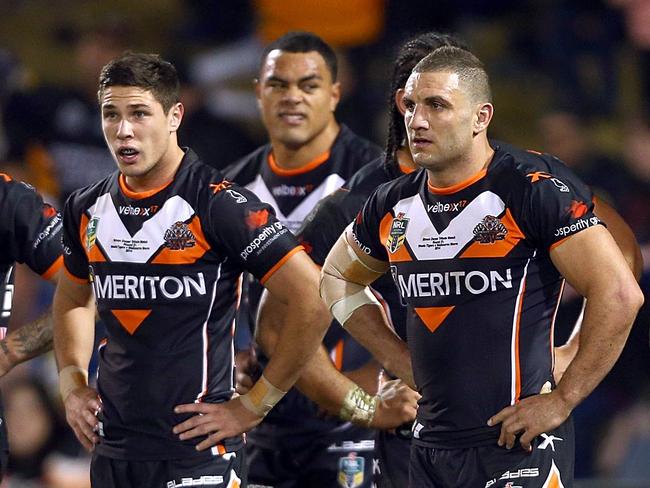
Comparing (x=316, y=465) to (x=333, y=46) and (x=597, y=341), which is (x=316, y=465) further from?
(x=333, y=46)

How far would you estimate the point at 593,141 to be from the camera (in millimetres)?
9797

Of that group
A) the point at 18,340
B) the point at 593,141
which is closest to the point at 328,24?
the point at 593,141

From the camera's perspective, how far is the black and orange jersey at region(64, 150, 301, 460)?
4.68 meters

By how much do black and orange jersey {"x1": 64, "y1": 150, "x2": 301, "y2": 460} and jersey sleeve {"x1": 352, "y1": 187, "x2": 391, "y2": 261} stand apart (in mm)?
253

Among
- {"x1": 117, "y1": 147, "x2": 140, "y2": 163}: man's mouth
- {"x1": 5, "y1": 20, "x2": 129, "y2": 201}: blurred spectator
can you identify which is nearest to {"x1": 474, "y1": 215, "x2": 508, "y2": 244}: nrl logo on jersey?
{"x1": 117, "y1": 147, "x2": 140, "y2": 163}: man's mouth

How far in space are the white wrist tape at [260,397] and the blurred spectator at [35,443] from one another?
3692 mm

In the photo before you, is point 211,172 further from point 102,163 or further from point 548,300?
point 102,163

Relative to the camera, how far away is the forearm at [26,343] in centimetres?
526

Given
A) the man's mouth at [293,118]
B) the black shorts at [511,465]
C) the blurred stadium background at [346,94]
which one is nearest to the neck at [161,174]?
the black shorts at [511,465]

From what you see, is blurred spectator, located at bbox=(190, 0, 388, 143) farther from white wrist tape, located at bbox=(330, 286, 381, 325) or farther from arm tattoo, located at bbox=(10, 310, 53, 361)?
white wrist tape, located at bbox=(330, 286, 381, 325)

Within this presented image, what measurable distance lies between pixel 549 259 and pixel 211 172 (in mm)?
1230

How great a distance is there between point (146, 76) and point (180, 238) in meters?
0.61

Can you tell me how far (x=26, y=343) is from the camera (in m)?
5.28

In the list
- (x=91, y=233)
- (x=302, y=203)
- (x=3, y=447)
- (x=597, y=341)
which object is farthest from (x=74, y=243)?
(x=597, y=341)
